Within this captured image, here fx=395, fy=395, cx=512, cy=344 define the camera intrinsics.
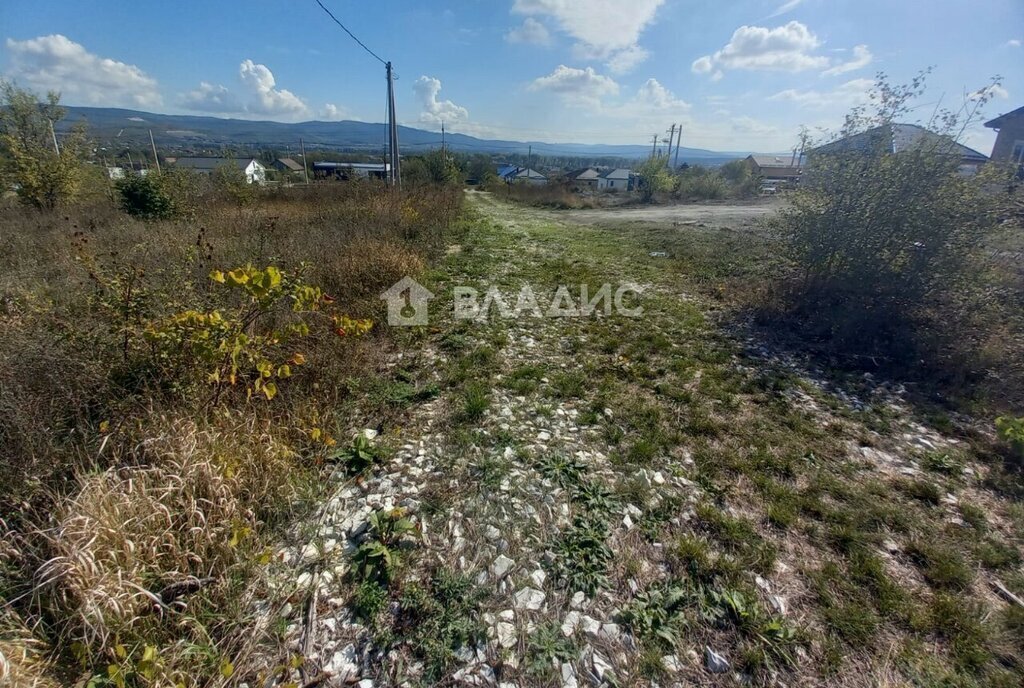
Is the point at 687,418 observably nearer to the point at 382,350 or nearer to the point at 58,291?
the point at 382,350

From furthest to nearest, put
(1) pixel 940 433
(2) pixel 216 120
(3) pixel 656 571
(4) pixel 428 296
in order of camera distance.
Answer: (2) pixel 216 120, (4) pixel 428 296, (1) pixel 940 433, (3) pixel 656 571

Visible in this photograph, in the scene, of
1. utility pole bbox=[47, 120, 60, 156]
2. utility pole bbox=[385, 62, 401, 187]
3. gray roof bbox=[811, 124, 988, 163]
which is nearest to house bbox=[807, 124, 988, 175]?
gray roof bbox=[811, 124, 988, 163]

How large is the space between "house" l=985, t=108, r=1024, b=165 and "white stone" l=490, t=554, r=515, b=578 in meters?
28.5

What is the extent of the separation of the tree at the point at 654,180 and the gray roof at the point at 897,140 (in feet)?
72.9

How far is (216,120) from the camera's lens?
106438mm

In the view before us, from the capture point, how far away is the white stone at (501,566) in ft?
6.50

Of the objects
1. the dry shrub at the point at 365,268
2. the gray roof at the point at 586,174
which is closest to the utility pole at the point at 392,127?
the dry shrub at the point at 365,268

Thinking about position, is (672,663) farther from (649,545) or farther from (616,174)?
(616,174)

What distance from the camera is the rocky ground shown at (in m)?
1.64

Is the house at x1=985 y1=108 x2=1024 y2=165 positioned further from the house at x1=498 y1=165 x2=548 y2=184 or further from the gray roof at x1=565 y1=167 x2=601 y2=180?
the gray roof at x1=565 y1=167 x2=601 y2=180

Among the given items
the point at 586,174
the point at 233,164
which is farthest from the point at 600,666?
the point at 586,174

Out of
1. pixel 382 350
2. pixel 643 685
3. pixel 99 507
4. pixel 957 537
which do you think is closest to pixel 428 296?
pixel 382 350

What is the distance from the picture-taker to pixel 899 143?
4.87 meters

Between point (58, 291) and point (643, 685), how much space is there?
6.20 m
